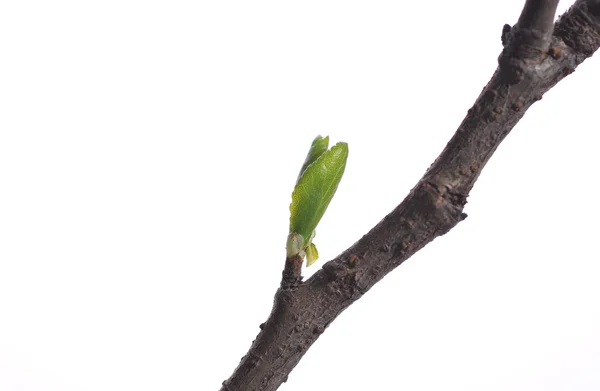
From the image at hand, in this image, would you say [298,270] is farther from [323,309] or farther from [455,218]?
[455,218]

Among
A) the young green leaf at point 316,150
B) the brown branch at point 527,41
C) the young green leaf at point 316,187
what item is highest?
the young green leaf at point 316,150

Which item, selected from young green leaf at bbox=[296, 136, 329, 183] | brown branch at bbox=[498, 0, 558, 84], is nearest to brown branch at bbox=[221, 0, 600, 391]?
brown branch at bbox=[498, 0, 558, 84]

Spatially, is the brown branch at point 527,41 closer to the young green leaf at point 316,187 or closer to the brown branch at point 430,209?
the brown branch at point 430,209

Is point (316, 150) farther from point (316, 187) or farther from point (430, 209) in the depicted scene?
point (430, 209)

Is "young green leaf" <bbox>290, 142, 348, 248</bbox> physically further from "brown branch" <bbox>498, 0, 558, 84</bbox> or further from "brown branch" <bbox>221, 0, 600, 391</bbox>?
"brown branch" <bbox>498, 0, 558, 84</bbox>

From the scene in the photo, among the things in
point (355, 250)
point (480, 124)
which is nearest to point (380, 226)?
point (355, 250)

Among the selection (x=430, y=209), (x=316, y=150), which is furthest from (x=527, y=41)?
(x=316, y=150)

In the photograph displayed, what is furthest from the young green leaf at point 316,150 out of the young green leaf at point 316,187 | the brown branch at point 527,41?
the brown branch at point 527,41
